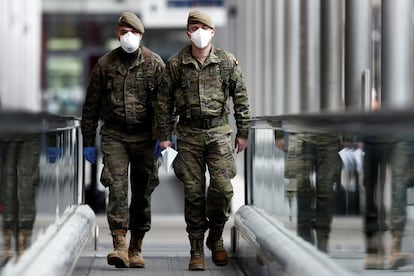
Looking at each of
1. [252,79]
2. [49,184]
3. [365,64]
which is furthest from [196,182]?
[252,79]

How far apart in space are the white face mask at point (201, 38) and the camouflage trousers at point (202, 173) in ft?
1.96

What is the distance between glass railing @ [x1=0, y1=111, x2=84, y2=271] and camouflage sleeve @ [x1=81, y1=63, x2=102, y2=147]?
A: 22.9 inches

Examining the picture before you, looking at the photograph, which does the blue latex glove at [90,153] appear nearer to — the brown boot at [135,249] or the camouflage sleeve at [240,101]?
the brown boot at [135,249]

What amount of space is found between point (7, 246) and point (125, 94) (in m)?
3.54

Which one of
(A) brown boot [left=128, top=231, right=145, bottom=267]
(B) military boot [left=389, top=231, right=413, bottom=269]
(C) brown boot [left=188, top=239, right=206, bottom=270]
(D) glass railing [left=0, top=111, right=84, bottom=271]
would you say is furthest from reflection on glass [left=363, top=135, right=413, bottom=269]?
(A) brown boot [left=128, top=231, right=145, bottom=267]

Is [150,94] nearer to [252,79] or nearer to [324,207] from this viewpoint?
[324,207]

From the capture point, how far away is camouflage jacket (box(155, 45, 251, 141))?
24.8ft

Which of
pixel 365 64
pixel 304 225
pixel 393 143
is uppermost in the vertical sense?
pixel 365 64

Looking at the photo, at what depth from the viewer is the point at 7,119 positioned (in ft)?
13.4

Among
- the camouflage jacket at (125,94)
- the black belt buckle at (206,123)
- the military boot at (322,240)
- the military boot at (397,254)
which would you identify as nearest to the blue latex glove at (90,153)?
the camouflage jacket at (125,94)

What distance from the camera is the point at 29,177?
4953 millimetres

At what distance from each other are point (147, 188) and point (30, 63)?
1935cm

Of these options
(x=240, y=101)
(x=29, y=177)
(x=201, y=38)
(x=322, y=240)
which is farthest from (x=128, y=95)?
(x=322, y=240)

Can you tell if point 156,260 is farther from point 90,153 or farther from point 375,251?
point 375,251
